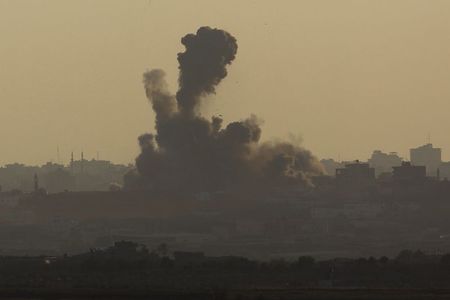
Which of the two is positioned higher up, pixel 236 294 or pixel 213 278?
pixel 213 278

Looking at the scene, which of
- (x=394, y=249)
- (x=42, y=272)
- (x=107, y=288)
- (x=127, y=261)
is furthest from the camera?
(x=394, y=249)

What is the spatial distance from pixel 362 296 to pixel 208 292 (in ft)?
28.1

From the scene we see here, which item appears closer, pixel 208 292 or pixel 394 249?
pixel 208 292

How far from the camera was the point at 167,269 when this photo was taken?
112750 millimetres

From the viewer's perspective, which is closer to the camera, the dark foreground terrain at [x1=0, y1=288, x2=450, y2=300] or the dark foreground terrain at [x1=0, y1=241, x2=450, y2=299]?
the dark foreground terrain at [x1=0, y1=288, x2=450, y2=300]

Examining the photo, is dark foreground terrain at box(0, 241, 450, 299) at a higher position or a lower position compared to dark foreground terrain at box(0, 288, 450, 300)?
higher

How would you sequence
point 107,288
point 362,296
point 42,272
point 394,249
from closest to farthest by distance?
point 362,296, point 107,288, point 42,272, point 394,249

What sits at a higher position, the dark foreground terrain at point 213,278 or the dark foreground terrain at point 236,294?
the dark foreground terrain at point 213,278

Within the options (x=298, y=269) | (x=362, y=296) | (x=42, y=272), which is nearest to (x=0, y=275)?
(x=42, y=272)

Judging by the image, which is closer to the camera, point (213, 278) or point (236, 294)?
point (236, 294)

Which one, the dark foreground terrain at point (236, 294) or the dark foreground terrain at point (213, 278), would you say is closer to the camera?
the dark foreground terrain at point (236, 294)

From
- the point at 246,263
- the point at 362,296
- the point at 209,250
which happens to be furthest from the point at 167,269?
the point at 209,250

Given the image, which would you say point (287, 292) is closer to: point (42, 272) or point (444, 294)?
point (444, 294)

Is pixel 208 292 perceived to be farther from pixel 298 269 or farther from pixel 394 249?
pixel 394 249
